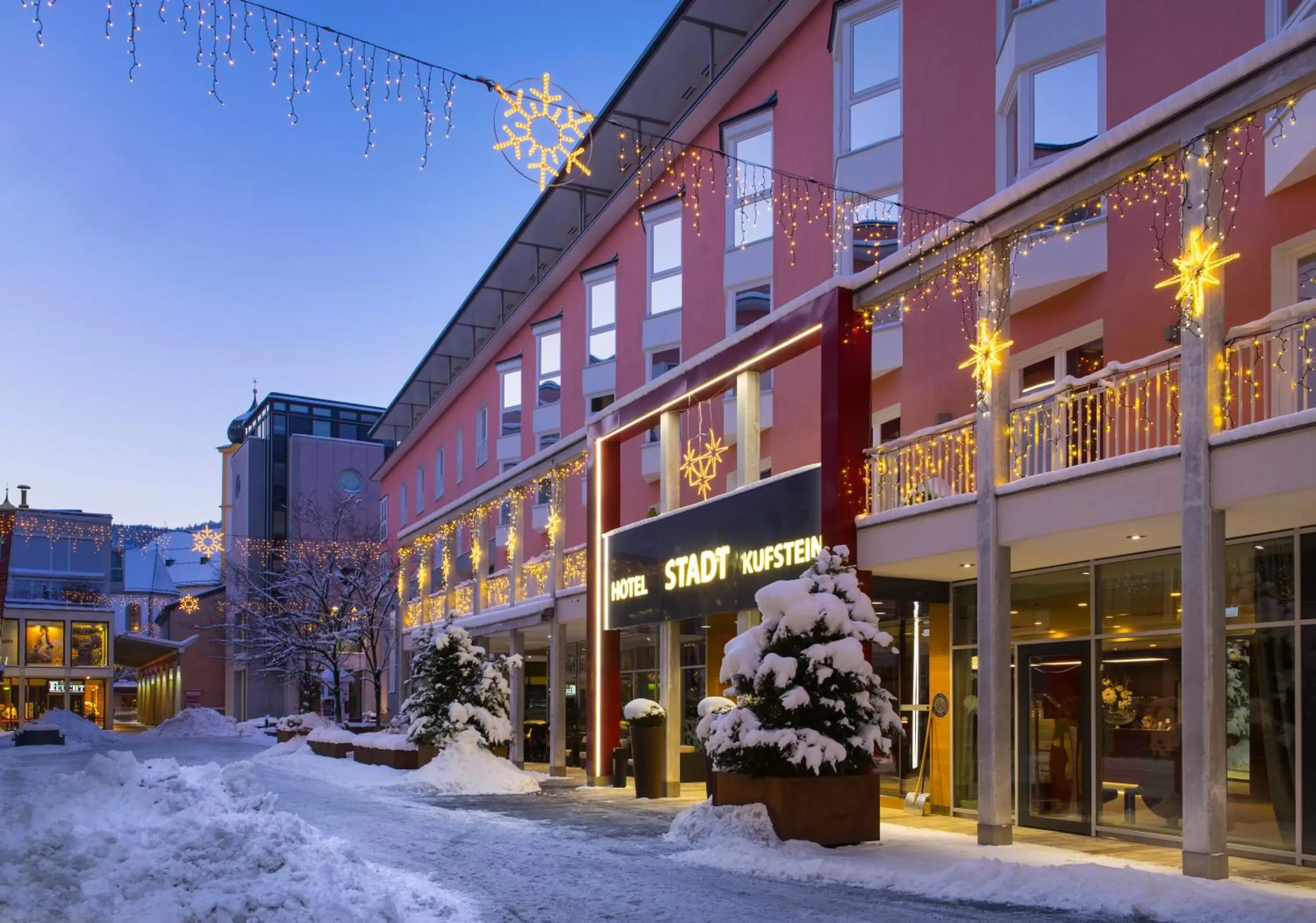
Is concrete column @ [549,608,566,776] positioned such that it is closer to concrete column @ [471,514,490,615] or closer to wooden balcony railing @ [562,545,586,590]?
wooden balcony railing @ [562,545,586,590]

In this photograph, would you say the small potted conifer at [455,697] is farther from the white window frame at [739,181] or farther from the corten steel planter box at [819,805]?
the corten steel planter box at [819,805]

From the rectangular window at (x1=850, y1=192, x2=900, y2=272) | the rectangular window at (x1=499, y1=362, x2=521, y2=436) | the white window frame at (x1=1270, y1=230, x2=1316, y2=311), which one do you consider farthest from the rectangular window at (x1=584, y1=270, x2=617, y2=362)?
the white window frame at (x1=1270, y1=230, x2=1316, y2=311)

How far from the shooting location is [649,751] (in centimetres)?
2020

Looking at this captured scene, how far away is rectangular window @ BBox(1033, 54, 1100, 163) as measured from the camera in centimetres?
1603

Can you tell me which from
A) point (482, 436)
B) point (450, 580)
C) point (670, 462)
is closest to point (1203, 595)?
point (670, 462)

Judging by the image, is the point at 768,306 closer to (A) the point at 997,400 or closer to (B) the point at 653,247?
(B) the point at 653,247

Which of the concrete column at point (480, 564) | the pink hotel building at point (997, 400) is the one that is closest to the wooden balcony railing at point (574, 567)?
the pink hotel building at point (997, 400)

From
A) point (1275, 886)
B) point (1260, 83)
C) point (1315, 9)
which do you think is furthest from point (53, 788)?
point (1315, 9)

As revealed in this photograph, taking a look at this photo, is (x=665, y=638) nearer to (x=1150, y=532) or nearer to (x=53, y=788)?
(x=1150, y=532)

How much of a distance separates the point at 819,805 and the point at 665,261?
16.5 metres

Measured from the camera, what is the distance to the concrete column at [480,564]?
32156 mm

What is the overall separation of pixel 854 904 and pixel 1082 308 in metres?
8.91

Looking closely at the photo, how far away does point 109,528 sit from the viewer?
60.3 m

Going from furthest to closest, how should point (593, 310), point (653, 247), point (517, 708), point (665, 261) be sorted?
point (593, 310) → point (517, 708) → point (653, 247) → point (665, 261)
